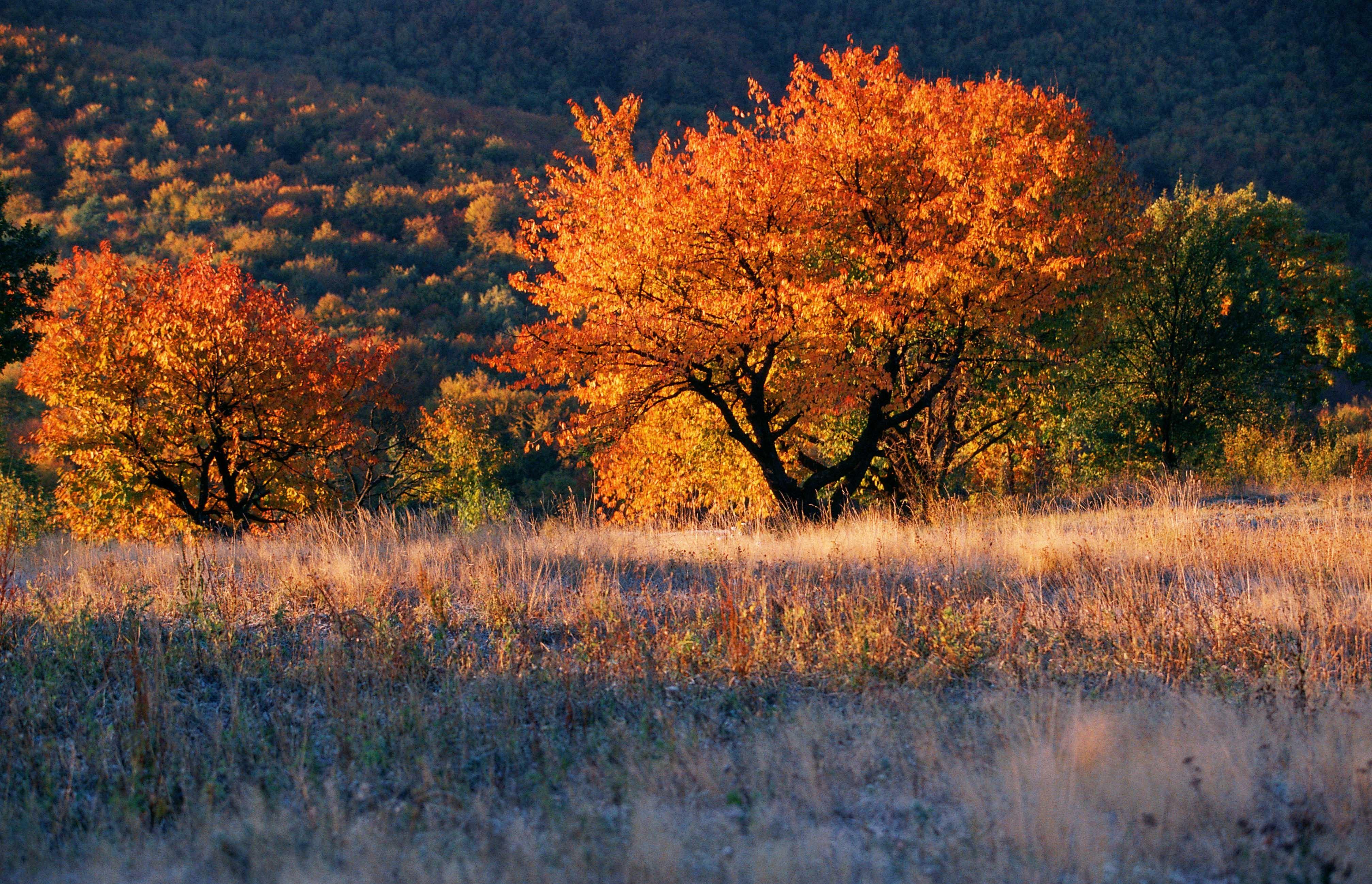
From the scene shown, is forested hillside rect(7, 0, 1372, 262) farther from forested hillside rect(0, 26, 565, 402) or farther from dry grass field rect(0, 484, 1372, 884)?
dry grass field rect(0, 484, 1372, 884)

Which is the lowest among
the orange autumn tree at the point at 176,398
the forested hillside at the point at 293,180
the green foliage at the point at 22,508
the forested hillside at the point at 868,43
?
the green foliage at the point at 22,508

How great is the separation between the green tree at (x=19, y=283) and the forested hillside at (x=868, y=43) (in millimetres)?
61120

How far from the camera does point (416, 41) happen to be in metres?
84.9

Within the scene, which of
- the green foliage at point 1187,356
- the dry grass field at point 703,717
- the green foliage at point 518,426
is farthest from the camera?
the green foliage at point 518,426

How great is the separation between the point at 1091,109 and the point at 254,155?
6294 centimetres

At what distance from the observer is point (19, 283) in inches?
558

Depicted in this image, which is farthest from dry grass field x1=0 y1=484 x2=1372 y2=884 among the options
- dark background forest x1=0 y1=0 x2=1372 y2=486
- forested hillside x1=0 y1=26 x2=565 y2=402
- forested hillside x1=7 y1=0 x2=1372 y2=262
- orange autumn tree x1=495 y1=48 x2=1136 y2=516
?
forested hillside x1=7 y1=0 x2=1372 y2=262

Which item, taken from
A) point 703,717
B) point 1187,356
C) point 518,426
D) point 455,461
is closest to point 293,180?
point 518,426

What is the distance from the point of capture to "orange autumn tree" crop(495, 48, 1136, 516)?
12.5 metres

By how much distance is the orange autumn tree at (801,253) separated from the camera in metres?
12.5

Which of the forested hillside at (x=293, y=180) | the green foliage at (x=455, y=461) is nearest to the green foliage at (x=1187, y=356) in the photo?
the green foliage at (x=455, y=461)

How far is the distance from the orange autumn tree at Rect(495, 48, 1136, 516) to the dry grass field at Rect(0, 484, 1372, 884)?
187 inches

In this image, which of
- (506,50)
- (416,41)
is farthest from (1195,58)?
(416,41)

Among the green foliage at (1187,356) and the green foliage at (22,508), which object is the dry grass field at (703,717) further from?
the green foliage at (22,508)
